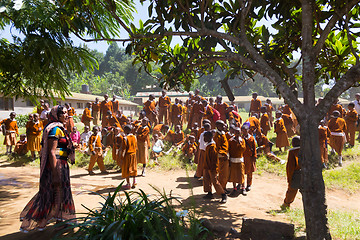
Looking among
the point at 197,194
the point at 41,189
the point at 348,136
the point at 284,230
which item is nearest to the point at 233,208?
the point at 197,194

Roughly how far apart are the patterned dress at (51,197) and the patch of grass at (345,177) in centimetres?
703

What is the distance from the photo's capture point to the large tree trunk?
304cm

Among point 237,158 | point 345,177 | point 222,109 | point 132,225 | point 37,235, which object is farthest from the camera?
point 222,109

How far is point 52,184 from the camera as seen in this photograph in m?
3.84

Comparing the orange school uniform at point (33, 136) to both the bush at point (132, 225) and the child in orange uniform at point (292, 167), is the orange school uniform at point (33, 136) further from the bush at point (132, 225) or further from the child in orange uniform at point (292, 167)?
the child in orange uniform at point (292, 167)

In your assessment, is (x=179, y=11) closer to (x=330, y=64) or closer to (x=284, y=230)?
(x=330, y=64)

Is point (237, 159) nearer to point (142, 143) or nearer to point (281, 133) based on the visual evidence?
point (142, 143)

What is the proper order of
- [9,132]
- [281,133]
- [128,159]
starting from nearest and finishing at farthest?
[128,159] < [281,133] < [9,132]

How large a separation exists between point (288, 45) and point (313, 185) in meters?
2.75

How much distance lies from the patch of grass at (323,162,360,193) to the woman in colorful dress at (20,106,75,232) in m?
7.05

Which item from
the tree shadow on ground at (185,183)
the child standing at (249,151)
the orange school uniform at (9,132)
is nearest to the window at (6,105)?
the orange school uniform at (9,132)

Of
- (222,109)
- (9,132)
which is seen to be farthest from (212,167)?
(9,132)

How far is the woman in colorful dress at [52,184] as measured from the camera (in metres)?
3.73

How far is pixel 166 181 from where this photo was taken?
317 inches
